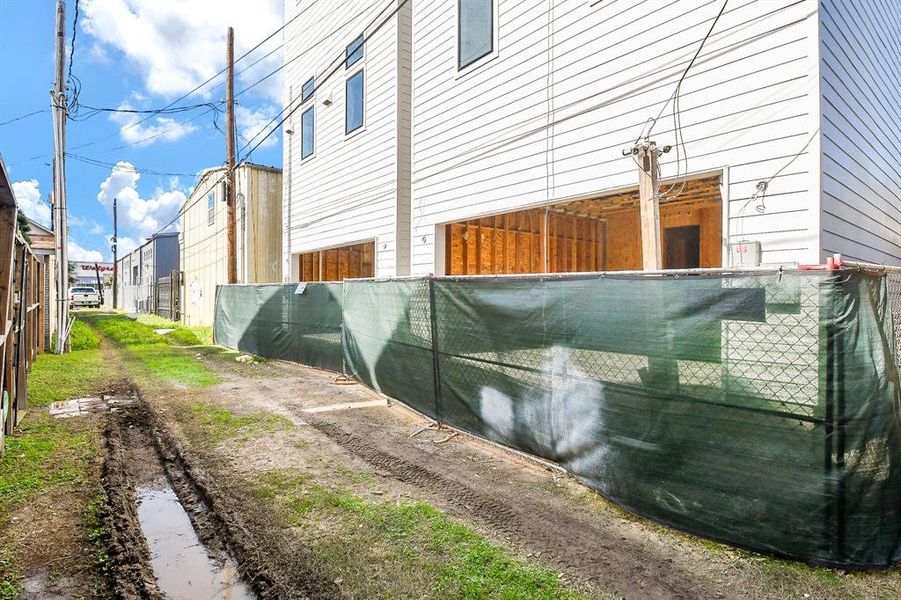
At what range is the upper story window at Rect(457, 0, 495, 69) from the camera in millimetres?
7189

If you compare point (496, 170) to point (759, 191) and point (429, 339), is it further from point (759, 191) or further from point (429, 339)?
point (759, 191)

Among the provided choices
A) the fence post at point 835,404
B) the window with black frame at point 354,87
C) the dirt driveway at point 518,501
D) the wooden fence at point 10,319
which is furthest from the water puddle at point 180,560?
the window with black frame at point 354,87

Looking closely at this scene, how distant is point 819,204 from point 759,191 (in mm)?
478

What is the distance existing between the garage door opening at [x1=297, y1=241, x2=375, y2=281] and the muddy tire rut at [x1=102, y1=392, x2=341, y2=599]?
8831 millimetres

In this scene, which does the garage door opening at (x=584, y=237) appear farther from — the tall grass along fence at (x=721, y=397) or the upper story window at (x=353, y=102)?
the tall grass along fence at (x=721, y=397)

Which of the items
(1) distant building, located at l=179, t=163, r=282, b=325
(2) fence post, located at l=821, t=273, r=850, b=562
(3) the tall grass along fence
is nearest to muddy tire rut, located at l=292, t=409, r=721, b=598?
(3) the tall grass along fence

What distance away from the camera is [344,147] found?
35.5ft

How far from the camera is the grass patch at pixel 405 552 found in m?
2.44

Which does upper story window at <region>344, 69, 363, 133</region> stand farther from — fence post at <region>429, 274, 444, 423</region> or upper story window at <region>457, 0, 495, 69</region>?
fence post at <region>429, 274, 444, 423</region>

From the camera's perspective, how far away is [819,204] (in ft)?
13.0

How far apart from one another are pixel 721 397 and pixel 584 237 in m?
9.43

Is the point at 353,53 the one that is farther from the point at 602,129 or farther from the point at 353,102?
the point at 602,129

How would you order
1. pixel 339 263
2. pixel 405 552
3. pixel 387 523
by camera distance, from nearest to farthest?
pixel 405 552, pixel 387 523, pixel 339 263

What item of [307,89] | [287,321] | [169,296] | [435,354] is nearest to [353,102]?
[307,89]
